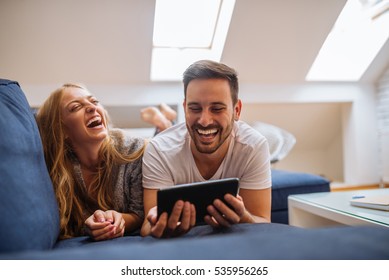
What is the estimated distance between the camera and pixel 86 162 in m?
0.96

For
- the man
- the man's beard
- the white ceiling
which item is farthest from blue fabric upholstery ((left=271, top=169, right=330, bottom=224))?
the white ceiling

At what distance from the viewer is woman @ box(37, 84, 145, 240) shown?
2.84ft

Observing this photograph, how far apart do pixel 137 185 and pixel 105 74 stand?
1902 mm

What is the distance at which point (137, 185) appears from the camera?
2.94 feet

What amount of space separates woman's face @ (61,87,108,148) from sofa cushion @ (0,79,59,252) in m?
0.16

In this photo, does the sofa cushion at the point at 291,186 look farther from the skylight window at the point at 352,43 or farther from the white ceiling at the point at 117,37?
the skylight window at the point at 352,43

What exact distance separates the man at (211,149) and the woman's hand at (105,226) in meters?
0.06

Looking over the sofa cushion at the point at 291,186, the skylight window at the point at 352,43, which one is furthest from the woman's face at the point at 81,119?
the skylight window at the point at 352,43

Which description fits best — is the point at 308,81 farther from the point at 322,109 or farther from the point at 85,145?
the point at 85,145

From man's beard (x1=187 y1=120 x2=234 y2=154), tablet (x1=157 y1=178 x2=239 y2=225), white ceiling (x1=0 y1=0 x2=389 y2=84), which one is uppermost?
white ceiling (x1=0 y1=0 x2=389 y2=84)

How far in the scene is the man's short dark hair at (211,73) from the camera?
2.61 ft

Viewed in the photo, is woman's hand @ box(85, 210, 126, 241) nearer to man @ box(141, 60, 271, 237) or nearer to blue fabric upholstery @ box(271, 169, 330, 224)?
man @ box(141, 60, 271, 237)

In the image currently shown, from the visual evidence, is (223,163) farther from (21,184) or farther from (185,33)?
(185,33)
